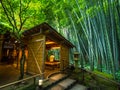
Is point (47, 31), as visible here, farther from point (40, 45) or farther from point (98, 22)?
point (98, 22)

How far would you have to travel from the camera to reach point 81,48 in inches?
372

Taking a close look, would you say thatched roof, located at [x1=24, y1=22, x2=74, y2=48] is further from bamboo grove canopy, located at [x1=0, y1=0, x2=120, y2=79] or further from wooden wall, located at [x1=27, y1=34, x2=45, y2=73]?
bamboo grove canopy, located at [x1=0, y1=0, x2=120, y2=79]

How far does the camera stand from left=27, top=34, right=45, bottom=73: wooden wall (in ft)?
20.1

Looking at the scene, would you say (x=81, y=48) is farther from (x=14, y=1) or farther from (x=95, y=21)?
(x=14, y=1)

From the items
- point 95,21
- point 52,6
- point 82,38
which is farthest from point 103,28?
point 52,6

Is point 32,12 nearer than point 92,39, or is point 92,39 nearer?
point 32,12

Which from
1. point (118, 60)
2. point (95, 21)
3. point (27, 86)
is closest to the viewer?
point (27, 86)

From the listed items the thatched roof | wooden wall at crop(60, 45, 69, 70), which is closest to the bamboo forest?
the thatched roof

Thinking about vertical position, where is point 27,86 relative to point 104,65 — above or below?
below

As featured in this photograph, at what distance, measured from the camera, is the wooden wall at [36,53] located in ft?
20.1

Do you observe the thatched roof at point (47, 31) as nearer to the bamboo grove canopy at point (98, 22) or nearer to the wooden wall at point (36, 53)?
the wooden wall at point (36, 53)

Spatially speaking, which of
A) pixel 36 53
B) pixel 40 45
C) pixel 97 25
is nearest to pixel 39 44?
pixel 40 45

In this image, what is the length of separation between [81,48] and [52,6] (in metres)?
4.34

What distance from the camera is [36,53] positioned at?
6.63m
